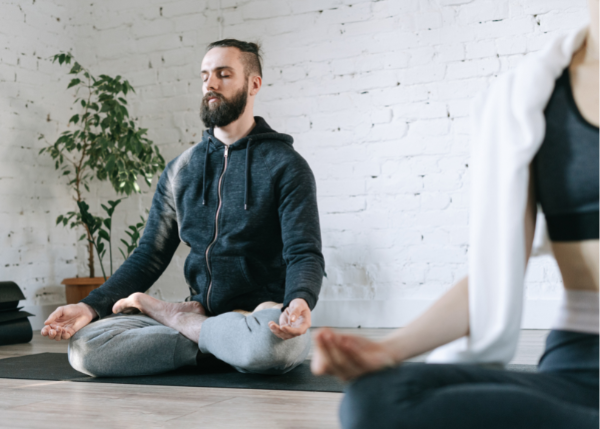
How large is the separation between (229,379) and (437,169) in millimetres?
1871

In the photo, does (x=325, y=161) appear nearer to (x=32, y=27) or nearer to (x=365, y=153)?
(x=365, y=153)

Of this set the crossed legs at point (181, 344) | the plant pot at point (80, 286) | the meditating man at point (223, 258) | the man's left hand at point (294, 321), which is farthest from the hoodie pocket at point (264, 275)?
the plant pot at point (80, 286)

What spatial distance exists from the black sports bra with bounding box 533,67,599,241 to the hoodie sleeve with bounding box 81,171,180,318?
5.53 ft

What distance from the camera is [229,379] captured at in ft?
6.22

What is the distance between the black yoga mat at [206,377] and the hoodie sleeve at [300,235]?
0.23 m

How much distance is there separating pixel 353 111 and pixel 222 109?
1.39 m

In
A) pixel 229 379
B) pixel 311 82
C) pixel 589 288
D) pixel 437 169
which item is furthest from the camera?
pixel 311 82

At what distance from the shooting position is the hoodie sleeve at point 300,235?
6.02 ft

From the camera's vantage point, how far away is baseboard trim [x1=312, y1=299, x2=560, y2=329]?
3.16 metres

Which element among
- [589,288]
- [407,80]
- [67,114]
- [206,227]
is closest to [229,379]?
[206,227]

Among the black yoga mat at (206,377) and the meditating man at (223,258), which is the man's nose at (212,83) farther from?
the black yoga mat at (206,377)

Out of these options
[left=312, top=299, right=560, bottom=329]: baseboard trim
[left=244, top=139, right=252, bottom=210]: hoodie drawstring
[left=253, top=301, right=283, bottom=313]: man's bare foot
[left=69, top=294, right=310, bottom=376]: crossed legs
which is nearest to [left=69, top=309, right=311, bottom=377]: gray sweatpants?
[left=69, top=294, right=310, bottom=376]: crossed legs

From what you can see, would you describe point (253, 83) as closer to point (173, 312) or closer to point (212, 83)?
point (212, 83)

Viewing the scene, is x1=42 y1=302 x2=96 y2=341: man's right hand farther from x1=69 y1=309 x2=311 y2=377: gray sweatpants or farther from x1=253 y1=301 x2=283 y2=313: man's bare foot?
x1=253 y1=301 x2=283 y2=313: man's bare foot
